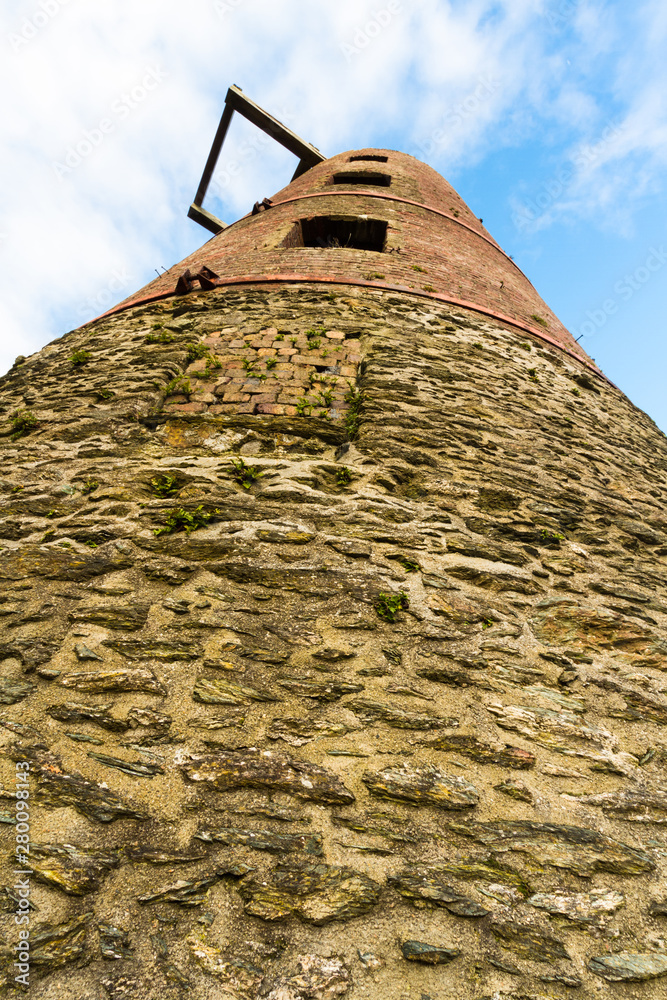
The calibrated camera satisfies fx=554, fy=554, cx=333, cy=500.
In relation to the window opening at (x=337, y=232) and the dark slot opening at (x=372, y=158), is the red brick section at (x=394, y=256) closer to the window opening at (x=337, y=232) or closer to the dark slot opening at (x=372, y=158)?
the window opening at (x=337, y=232)

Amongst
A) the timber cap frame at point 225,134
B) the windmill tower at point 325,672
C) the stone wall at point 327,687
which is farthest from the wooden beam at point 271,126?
the stone wall at point 327,687

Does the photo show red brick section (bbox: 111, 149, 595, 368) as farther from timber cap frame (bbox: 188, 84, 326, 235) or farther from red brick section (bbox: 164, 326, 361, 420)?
timber cap frame (bbox: 188, 84, 326, 235)

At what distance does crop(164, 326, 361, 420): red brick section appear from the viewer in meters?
3.49

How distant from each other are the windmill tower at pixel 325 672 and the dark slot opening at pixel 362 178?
4.96 m

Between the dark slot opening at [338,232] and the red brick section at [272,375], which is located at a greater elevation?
the dark slot opening at [338,232]

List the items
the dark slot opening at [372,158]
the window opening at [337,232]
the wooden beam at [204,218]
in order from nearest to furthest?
the window opening at [337,232]
the dark slot opening at [372,158]
the wooden beam at [204,218]

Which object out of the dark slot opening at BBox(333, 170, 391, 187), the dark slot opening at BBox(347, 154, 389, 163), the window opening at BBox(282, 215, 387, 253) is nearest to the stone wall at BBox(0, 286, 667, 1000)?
Result: the window opening at BBox(282, 215, 387, 253)

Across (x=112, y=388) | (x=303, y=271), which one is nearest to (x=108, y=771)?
(x=112, y=388)

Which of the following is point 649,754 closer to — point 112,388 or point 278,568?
point 278,568

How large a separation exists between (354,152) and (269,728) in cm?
1066

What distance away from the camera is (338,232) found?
6.74 m

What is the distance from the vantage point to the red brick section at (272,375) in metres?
3.49

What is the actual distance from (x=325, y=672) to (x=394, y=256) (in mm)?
4578

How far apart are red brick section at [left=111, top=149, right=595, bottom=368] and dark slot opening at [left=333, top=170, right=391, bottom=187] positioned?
0.10m
